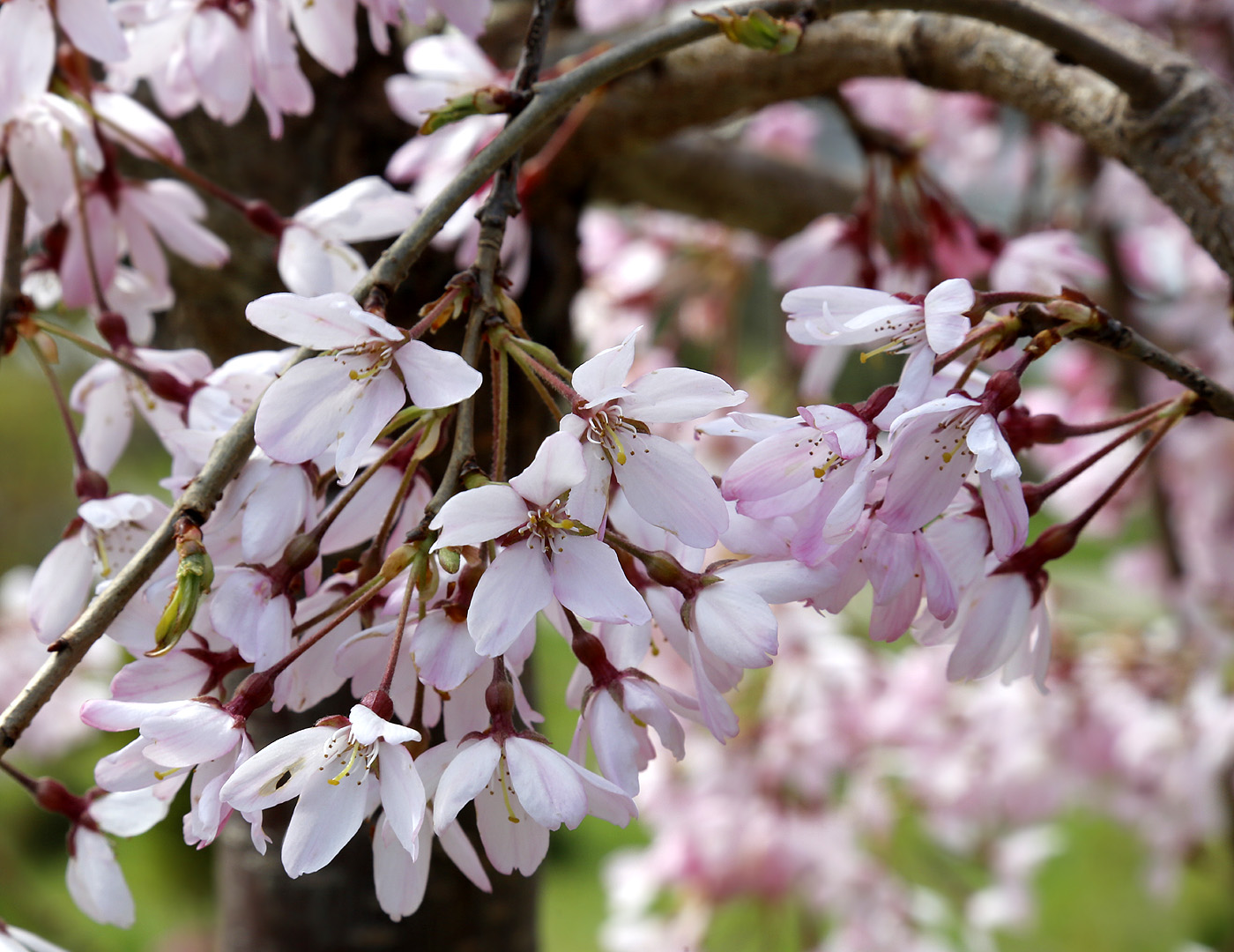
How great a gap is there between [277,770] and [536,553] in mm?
110

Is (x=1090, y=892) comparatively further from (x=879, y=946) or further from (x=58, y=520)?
(x=58, y=520)

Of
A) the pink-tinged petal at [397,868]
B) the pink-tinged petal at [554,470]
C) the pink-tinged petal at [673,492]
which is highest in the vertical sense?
the pink-tinged petal at [554,470]

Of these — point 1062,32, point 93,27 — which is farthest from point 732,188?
point 93,27

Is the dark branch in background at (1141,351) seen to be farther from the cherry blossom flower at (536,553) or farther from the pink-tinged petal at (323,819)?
the pink-tinged petal at (323,819)

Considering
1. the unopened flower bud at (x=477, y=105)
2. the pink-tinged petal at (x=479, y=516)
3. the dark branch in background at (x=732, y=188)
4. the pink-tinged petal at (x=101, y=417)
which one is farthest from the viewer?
the dark branch in background at (x=732, y=188)

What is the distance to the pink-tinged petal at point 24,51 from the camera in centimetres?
49

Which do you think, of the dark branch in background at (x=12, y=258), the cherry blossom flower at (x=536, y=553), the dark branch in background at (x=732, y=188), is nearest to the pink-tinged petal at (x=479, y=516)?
the cherry blossom flower at (x=536, y=553)

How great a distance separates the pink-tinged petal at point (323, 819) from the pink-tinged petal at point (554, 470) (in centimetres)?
11

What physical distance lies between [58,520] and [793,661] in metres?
5.10

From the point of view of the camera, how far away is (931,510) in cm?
36

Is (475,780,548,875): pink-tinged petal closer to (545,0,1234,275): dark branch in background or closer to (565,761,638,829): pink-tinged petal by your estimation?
(565,761,638,829): pink-tinged petal

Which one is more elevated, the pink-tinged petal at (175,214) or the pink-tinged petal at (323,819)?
the pink-tinged petal at (175,214)

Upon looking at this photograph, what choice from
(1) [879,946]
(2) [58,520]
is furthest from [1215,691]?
(2) [58,520]

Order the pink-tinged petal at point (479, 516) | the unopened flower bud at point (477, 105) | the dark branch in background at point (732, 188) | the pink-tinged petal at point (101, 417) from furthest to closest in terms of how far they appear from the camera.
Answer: the dark branch in background at point (732, 188) → the pink-tinged petal at point (101, 417) → the unopened flower bud at point (477, 105) → the pink-tinged petal at point (479, 516)
